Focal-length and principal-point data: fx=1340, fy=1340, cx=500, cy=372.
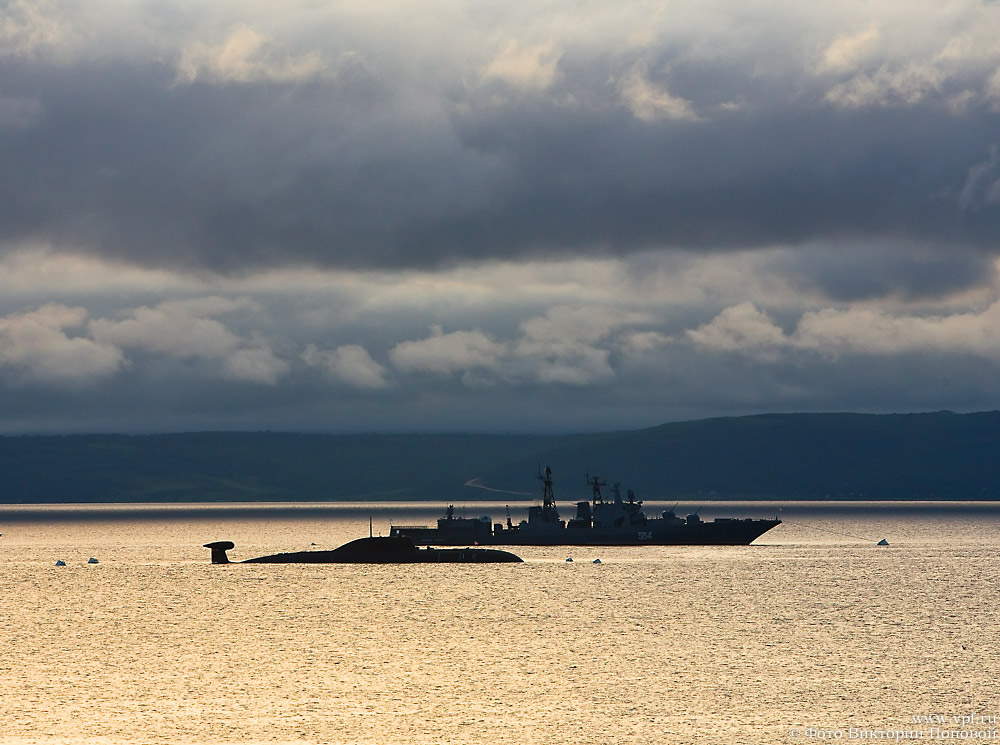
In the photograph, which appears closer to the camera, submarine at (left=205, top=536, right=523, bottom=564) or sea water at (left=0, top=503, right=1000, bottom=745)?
sea water at (left=0, top=503, right=1000, bottom=745)

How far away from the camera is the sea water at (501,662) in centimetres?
5316

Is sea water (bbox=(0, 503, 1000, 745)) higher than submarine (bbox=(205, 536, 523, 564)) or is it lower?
lower

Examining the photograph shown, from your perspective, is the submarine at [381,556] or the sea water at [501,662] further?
the submarine at [381,556]

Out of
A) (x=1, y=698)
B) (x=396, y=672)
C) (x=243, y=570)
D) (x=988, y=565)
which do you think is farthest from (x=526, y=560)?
(x=1, y=698)

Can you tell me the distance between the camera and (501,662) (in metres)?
75.0

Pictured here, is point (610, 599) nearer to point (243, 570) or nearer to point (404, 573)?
point (404, 573)

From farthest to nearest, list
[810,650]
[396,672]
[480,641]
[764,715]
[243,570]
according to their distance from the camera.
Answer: [243,570] → [480,641] → [810,650] → [396,672] → [764,715]

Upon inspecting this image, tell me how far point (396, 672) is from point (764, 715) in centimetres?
2273

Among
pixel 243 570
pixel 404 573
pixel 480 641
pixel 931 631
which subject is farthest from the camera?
pixel 243 570

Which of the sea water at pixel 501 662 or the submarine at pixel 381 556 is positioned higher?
the submarine at pixel 381 556

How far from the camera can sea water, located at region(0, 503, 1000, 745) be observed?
53.2 metres

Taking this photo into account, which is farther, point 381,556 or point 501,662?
point 381,556

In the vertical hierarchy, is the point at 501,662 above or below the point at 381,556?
below

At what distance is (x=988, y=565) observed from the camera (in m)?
179
